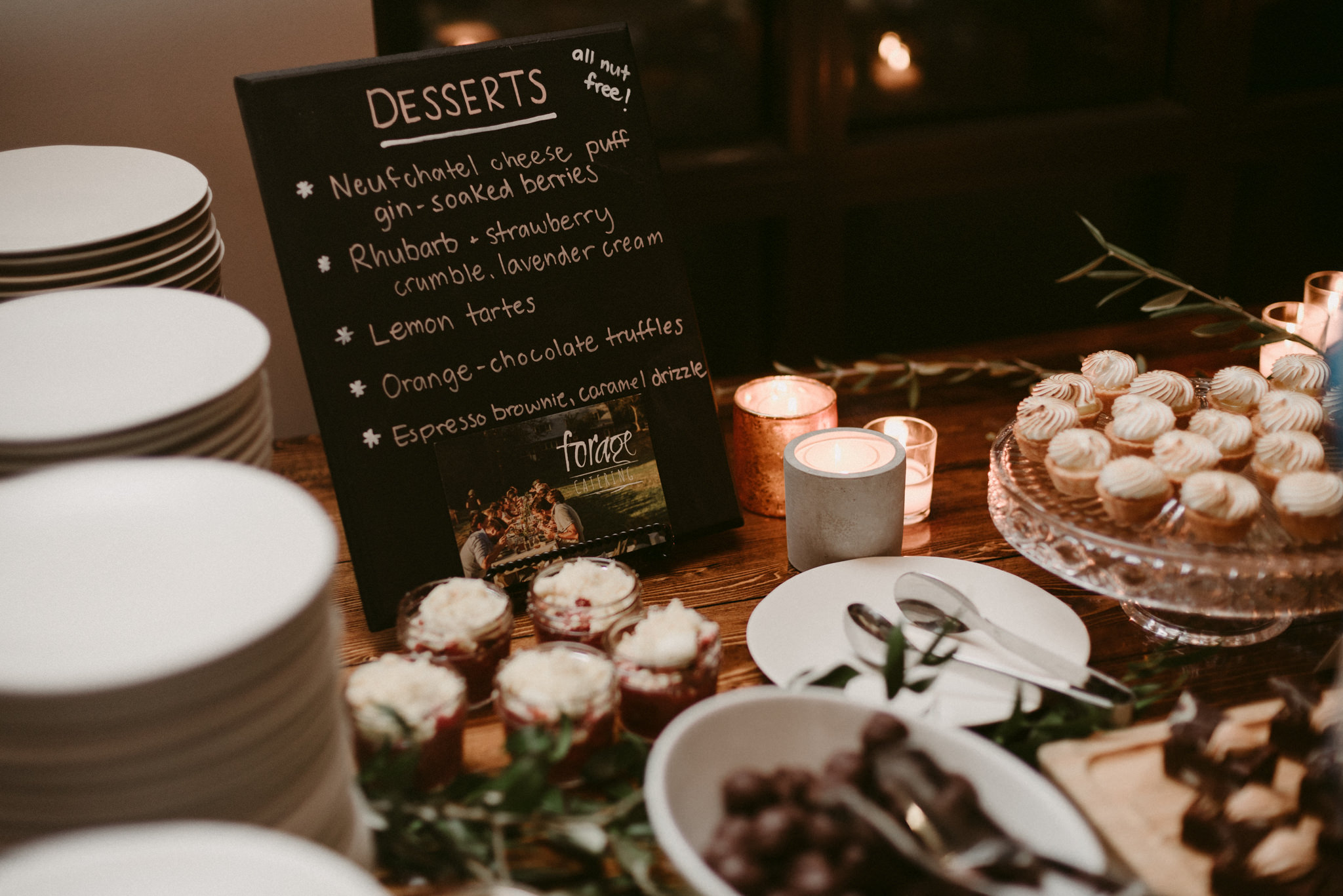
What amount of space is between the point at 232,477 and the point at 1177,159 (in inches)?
86.8

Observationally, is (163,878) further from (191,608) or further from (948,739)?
(948,739)

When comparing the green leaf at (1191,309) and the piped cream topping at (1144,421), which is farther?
the green leaf at (1191,309)

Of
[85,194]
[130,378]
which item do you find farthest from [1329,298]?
[85,194]

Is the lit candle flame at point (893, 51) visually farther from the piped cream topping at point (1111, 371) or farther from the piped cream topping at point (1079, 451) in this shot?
the piped cream topping at point (1079, 451)

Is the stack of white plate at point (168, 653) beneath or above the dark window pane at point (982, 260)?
above

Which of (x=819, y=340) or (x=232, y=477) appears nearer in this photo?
(x=232, y=477)

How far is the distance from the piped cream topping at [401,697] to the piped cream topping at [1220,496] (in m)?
0.74

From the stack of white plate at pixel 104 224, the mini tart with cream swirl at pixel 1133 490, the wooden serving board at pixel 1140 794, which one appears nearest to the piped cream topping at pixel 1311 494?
the mini tart with cream swirl at pixel 1133 490

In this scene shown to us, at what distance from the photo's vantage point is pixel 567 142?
1.19 m

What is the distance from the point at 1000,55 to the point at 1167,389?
143cm

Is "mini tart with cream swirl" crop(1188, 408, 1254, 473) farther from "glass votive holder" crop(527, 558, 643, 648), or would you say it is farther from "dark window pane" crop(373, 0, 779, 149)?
"dark window pane" crop(373, 0, 779, 149)

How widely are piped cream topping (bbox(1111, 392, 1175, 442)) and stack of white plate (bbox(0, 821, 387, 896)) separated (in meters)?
0.94

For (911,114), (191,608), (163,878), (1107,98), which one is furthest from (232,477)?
(1107,98)

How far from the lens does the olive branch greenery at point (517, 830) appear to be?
2.55 ft
